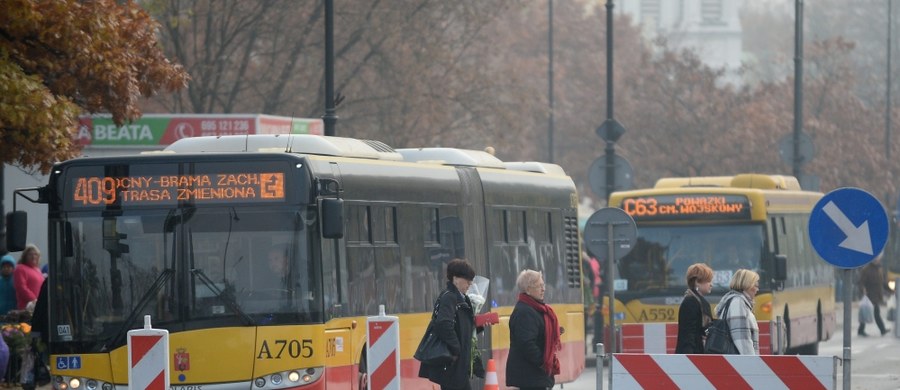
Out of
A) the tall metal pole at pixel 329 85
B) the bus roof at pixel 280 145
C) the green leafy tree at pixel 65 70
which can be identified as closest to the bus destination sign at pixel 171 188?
the bus roof at pixel 280 145

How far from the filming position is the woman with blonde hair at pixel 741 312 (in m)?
14.6

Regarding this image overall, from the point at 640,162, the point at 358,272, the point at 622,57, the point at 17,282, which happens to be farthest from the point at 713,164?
the point at 358,272

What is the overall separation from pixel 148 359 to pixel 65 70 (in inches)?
281

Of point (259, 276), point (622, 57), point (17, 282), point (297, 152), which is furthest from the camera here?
point (622, 57)

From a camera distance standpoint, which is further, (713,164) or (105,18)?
(713,164)

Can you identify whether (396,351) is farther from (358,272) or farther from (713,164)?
(713,164)

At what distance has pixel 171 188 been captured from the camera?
15.7 meters

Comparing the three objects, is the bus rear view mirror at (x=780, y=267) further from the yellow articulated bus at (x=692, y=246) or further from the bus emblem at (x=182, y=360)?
the bus emblem at (x=182, y=360)

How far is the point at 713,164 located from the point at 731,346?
49.9 meters

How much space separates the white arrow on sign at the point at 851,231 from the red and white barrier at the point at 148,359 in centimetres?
480

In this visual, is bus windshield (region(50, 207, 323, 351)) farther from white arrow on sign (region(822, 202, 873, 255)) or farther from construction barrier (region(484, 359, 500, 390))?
white arrow on sign (region(822, 202, 873, 255))

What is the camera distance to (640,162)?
218ft

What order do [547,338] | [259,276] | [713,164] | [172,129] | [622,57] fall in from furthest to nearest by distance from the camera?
[622,57]
[713,164]
[172,129]
[259,276]
[547,338]

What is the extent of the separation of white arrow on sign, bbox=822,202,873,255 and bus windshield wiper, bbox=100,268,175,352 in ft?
16.3
